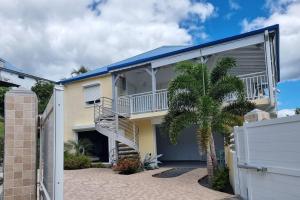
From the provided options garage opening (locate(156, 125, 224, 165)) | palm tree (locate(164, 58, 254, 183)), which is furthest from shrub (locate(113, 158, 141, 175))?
garage opening (locate(156, 125, 224, 165))

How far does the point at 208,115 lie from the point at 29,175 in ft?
25.2

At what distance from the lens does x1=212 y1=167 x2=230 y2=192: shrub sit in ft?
35.2

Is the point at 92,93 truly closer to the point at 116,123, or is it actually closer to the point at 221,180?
the point at 116,123

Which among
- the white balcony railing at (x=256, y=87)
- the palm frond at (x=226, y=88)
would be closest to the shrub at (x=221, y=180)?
the palm frond at (x=226, y=88)

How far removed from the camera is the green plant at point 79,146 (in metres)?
20.1

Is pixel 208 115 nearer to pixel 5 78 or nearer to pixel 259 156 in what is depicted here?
pixel 259 156

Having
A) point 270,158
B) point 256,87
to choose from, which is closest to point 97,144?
point 256,87

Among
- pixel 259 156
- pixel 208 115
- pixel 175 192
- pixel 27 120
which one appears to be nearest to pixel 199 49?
pixel 208 115

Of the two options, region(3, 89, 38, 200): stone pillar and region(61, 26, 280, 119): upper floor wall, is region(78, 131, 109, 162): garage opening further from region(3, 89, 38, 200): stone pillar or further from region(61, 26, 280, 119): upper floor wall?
region(3, 89, 38, 200): stone pillar

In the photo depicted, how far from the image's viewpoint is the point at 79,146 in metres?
20.1

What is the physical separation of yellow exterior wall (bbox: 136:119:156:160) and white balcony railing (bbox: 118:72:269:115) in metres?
1.20

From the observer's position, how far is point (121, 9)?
49.6ft

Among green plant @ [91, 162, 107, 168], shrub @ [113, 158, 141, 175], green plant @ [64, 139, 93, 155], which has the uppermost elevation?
green plant @ [64, 139, 93, 155]

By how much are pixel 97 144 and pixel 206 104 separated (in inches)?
477
